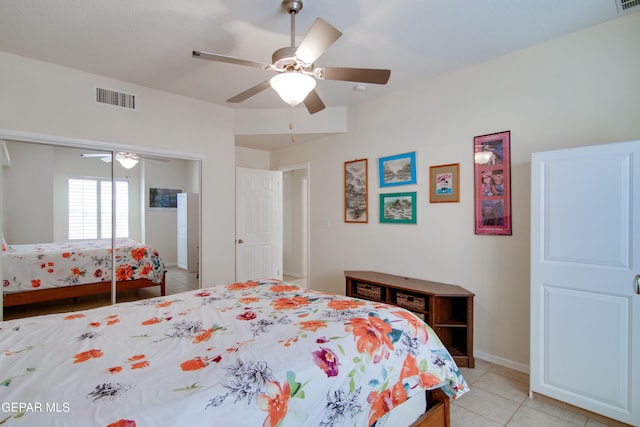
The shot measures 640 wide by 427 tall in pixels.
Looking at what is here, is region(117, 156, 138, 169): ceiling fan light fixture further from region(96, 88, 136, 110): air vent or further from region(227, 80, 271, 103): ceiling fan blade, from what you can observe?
region(227, 80, 271, 103): ceiling fan blade

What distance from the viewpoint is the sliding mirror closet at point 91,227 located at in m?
2.80

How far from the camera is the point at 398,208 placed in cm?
350

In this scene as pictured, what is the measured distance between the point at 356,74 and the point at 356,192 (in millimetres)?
2085

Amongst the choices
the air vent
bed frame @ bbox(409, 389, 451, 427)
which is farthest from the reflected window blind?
bed frame @ bbox(409, 389, 451, 427)

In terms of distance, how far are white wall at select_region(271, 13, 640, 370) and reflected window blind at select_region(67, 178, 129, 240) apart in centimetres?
262

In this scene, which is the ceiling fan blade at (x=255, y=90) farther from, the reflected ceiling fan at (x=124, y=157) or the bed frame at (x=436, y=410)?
the bed frame at (x=436, y=410)

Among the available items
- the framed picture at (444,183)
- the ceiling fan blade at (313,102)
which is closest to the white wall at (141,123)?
the ceiling fan blade at (313,102)

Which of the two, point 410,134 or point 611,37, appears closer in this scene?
point 611,37

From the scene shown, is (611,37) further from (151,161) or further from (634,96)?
(151,161)

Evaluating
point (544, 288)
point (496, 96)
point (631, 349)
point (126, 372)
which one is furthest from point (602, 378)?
point (126, 372)

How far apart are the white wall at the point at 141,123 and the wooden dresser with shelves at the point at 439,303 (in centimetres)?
203

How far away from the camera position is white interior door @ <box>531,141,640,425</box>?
6.11 feet

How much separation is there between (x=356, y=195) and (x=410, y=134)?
99cm

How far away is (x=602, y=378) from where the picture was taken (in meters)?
1.94
